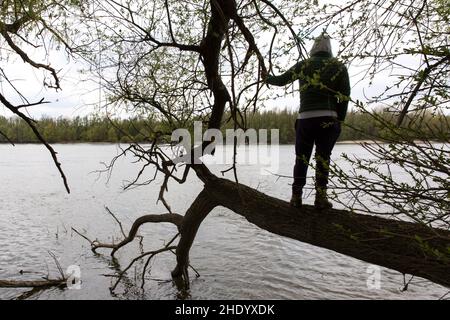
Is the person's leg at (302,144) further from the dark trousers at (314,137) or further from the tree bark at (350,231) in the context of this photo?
the tree bark at (350,231)

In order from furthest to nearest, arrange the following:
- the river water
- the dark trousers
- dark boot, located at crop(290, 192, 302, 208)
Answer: the river water, dark boot, located at crop(290, 192, 302, 208), the dark trousers

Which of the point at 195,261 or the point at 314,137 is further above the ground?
the point at 314,137

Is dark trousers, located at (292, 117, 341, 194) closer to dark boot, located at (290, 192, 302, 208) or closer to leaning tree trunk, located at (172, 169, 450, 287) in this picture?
dark boot, located at (290, 192, 302, 208)

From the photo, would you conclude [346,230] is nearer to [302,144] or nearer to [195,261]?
[302,144]

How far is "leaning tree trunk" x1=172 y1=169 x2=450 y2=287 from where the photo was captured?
3.24 metres

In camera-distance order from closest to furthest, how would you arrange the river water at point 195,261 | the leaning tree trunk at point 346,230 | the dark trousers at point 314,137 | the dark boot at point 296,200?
the leaning tree trunk at point 346,230 → the dark trousers at point 314,137 → the dark boot at point 296,200 → the river water at point 195,261

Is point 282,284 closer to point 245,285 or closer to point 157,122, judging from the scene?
point 245,285

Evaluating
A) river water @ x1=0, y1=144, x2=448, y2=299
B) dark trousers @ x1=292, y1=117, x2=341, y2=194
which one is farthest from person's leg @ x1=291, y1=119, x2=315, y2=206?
river water @ x1=0, y1=144, x2=448, y2=299

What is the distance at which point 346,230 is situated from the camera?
10.5 ft

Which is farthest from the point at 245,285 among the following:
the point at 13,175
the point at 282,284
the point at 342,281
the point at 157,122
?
the point at 13,175

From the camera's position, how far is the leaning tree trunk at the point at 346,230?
3242 millimetres

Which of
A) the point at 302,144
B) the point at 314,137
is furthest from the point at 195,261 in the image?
the point at 314,137

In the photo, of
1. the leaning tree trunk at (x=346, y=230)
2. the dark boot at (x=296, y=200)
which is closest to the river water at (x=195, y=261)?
the leaning tree trunk at (x=346, y=230)

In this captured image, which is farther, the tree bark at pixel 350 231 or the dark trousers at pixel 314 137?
the dark trousers at pixel 314 137
